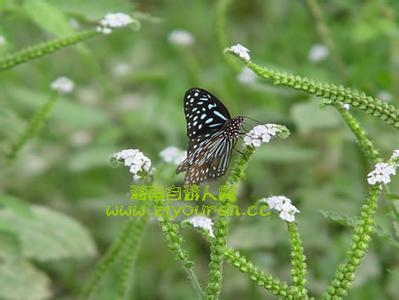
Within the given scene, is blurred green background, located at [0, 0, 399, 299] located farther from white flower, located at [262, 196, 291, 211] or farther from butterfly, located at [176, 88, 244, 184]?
white flower, located at [262, 196, 291, 211]

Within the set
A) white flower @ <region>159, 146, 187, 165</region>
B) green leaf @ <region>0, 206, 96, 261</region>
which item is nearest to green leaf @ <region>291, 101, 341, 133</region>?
white flower @ <region>159, 146, 187, 165</region>

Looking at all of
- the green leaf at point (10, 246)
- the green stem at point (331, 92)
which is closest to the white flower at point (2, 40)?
the green leaf at point (10, 246)

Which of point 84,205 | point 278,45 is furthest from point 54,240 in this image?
point 278,45

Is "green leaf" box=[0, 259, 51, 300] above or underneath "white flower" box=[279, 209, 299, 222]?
above

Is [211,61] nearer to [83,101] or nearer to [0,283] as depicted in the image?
[83,101]

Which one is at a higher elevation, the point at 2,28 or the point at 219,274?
the point at 2,28

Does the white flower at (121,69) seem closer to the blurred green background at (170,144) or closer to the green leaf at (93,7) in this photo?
the blurred green background at (170,144)
